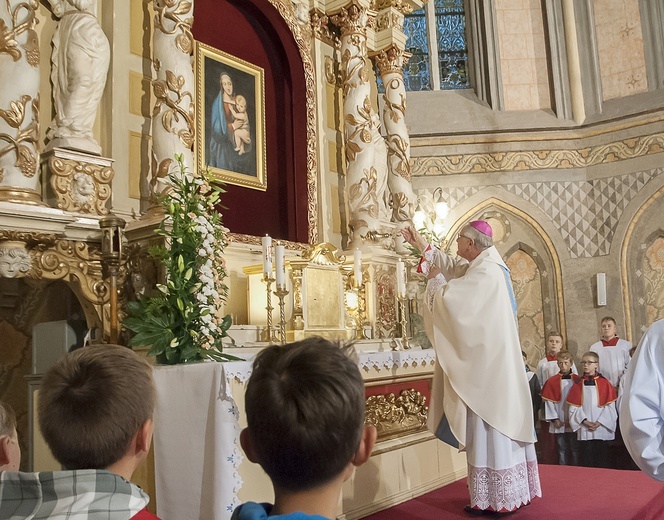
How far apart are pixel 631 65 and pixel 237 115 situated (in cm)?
846

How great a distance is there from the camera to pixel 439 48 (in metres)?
13.0

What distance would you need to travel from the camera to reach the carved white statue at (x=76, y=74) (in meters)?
5.04

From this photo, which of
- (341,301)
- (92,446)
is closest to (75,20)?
(341,301)

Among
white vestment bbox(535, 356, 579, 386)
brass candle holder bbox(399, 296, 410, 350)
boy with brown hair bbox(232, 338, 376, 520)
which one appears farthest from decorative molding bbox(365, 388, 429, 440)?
white vestment bbox(535, 356, 579, 386)

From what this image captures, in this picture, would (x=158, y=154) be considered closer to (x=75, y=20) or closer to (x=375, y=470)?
(x=75, y=20)

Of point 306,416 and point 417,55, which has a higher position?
point 417,55

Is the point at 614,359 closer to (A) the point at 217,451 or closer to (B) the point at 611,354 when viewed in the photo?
(B) the point at 611,354

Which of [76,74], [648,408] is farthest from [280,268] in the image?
[648,408]

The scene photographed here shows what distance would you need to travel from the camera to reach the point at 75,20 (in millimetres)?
5129

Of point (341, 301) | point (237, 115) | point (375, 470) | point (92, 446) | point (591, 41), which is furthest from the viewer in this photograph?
point (591, 41)

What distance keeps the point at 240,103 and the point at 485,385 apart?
3.67m

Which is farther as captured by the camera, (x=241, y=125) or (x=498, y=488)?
(x=241, y=125)

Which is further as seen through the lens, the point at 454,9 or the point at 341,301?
the point at 454,9

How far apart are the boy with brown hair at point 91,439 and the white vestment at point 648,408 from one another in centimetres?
172
